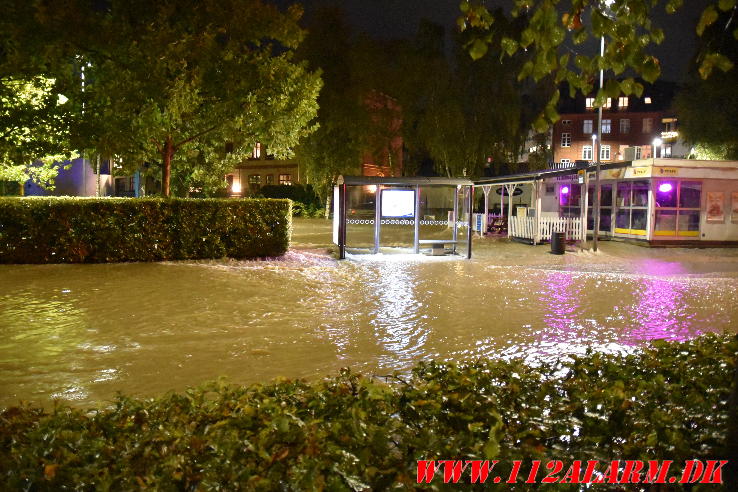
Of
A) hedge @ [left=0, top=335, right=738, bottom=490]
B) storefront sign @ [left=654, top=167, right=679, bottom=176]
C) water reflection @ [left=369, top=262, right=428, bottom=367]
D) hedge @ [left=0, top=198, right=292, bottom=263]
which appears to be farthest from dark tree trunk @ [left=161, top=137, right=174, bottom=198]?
storefront sign @ [left=654, top=167, right=679, bottom=176]

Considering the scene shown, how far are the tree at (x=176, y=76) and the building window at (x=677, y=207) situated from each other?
14717 mm

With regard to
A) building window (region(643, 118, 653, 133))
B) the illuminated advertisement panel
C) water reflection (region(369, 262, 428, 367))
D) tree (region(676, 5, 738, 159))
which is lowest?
water reflection (region(369, 262, 428, 367))

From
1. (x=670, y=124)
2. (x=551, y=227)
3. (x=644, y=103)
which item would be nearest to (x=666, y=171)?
(x=551, y=227)

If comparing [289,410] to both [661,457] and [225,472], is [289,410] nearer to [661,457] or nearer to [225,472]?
[225,472]

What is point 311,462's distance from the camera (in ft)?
8.70

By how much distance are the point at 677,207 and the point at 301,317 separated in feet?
66.3

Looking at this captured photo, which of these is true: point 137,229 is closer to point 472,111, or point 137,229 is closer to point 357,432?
point 357,432

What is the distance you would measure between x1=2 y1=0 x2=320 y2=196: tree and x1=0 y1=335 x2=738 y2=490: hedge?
14.3 metres

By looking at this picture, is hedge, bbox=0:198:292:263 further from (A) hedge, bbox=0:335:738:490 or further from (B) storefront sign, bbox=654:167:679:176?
(B) storefront sign, bbox=654:167:679:176

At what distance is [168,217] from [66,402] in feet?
37.5

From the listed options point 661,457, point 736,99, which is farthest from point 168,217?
point 736,99

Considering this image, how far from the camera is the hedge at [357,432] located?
265 centimetres

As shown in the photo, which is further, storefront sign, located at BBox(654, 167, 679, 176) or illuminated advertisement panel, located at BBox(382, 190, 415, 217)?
storefront sign, located at BBox(654, 167, 679, 176)

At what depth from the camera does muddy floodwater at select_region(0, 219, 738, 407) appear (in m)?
6.98
